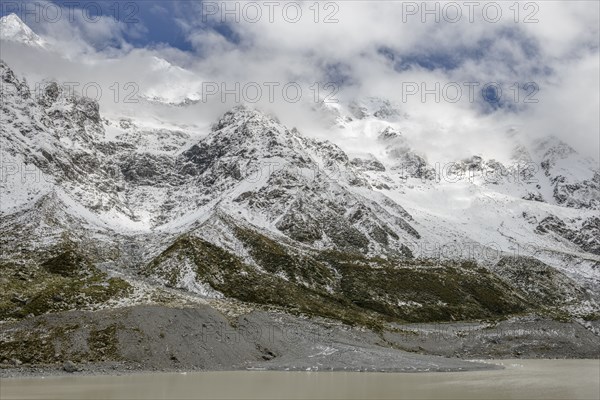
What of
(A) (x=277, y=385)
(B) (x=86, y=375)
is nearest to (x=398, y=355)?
(A) (x=277, y=385)

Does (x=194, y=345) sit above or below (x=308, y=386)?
above

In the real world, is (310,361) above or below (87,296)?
below

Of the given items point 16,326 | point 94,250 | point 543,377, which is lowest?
point 543,377

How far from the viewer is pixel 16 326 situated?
87312mm

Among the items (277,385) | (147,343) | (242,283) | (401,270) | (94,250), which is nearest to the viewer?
(277,385)

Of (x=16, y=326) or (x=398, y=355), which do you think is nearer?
(x=16, y=326)

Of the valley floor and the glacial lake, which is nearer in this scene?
the glacial lake

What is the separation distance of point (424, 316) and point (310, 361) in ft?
270

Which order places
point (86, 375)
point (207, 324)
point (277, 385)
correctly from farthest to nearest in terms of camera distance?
point (207, 324) < point (86, 375) < point (277, 385)

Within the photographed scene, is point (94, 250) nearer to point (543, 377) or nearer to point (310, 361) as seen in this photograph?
point (310, 361)

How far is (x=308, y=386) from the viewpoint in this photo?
6506cm

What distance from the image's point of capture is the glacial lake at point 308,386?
189 ft

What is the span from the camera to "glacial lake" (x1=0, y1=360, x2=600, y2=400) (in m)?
57.5

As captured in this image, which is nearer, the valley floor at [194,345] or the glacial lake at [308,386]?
the glacial lake at [308,386]
